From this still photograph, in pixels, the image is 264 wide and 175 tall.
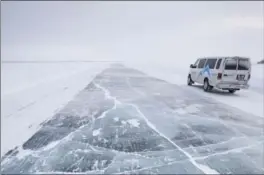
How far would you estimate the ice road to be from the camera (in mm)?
4617

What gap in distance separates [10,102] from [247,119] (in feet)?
30.7

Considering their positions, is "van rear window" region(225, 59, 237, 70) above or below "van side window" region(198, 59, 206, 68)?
below

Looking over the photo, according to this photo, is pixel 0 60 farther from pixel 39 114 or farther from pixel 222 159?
pixel 39 114

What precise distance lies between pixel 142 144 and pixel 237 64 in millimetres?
9972

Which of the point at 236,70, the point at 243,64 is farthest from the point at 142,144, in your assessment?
the point at 243,64

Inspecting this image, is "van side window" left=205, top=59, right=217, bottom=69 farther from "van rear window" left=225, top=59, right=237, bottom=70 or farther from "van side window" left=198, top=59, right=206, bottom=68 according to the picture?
"van rear window" left=225, top=59, right=237, bottom=70

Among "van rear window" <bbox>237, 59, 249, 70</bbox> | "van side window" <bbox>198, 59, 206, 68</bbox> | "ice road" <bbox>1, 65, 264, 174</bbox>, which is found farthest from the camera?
"van side window" <bbox>198, 59, 206, 68</bbox>

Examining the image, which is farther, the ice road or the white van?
the white van

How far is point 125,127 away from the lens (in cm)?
720

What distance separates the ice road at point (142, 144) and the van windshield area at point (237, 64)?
4969 mm

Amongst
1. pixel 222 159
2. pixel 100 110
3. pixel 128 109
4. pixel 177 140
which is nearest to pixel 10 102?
pixel 100 110

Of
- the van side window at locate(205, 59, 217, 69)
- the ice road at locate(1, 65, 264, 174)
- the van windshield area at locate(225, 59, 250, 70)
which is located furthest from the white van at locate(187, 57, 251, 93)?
the ice road at locate(1, 65, 264, 174)

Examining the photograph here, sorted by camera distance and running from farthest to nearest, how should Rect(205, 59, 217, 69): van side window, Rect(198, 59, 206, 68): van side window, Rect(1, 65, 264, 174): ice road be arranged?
Rect(198, 59, 206, 68): van side window, Rect(205, 59, 217, 69): van side window, Rect(1, 65, 264, 174): ice road

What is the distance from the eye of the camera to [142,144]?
582 cm
